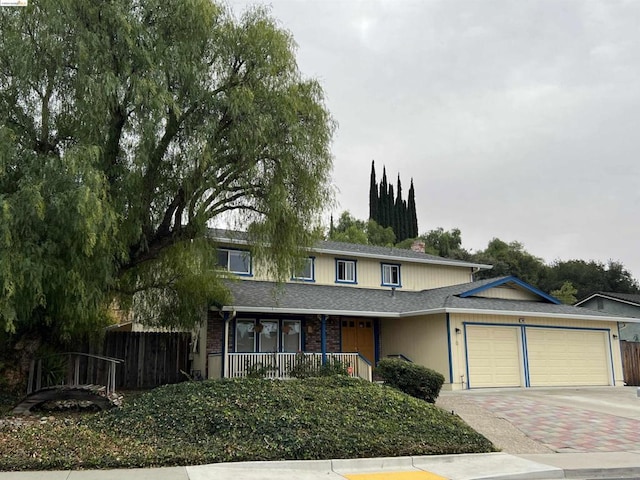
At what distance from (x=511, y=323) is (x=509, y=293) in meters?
2.49

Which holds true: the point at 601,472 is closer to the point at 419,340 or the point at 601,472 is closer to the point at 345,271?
the point at 419,340

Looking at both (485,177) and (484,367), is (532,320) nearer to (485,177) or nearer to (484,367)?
(484,367)

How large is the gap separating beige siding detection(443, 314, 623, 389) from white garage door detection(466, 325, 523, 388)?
0.86 ft

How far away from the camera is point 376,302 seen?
64.5ft

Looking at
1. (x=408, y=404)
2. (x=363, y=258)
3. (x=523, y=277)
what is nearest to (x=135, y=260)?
(x=408, y=404)

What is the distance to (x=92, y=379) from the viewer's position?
606 inches

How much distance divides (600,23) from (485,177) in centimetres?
1153

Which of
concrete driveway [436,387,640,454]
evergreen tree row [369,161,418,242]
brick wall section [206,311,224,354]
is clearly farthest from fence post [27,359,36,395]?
evergreen tree row [369,161,418,242]

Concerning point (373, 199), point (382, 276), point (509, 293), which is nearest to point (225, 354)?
point (382, 276)

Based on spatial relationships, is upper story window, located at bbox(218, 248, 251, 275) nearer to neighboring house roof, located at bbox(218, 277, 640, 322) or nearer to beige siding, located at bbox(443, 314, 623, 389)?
neighboring house roof, located at bbox(218, 277, 640, 322)

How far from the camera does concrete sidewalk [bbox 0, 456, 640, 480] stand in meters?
7.03

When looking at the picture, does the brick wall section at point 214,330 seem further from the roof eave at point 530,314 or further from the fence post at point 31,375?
the roof eave at point 530,314

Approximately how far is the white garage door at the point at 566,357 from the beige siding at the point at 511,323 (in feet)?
0.76

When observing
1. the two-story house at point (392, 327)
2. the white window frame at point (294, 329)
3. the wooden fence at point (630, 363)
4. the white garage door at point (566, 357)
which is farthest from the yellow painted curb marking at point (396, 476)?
the wooden fence at point (630, 363)
